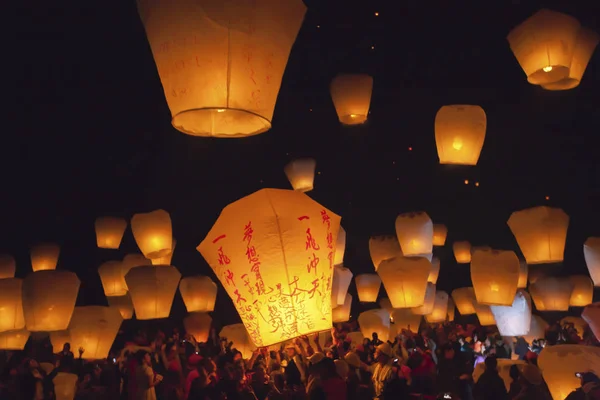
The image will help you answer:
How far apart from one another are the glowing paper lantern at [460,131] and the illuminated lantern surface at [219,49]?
13.4 ft

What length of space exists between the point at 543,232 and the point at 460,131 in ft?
6.25

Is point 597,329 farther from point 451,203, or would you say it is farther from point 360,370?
point 451,203

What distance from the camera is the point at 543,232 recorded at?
8.67m

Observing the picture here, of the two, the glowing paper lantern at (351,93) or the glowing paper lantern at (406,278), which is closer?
the glowing paper lantern at (351,93)

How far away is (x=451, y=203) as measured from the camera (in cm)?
1912

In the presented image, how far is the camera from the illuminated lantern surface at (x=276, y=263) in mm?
4781

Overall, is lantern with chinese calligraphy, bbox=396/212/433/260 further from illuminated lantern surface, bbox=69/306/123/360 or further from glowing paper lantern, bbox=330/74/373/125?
illuminated lantern surface, bbox=69/306/123/360

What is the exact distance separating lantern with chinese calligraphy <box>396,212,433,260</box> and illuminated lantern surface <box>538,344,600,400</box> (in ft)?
14.1

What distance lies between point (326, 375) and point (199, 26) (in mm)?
2534

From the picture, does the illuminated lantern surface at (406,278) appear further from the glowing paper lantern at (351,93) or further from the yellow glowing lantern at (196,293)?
the yellow glowing lantern at (196,293)

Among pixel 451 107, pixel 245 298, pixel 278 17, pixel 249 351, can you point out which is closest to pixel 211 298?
pixel 249 351

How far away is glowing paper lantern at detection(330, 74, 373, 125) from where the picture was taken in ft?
30.1

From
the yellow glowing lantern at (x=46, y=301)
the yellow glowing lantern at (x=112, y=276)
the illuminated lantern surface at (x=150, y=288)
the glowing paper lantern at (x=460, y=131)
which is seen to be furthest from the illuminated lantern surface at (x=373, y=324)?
the yellow glowing lantern at (x=46, y=301)

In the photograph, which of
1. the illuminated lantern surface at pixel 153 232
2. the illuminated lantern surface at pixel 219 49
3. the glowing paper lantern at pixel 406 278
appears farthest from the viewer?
the illuminated lantern surface at pixel 153 232
